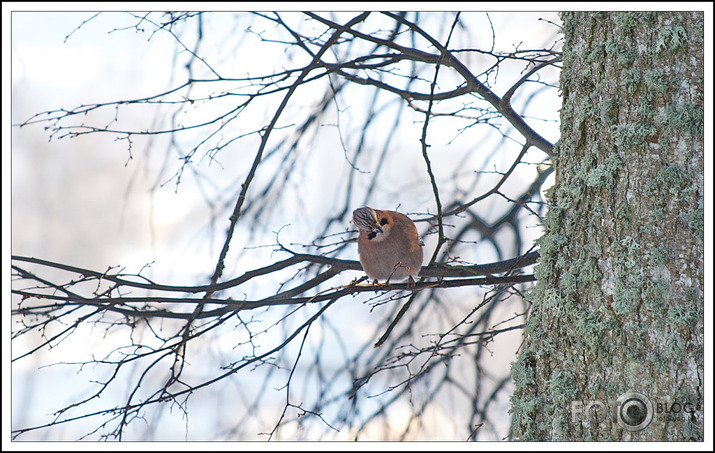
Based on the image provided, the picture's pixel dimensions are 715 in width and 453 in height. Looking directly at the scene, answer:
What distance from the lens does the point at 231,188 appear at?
2.36 meters

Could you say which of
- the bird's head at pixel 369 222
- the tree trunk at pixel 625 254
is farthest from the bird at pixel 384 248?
the tree trunk at pixel 625 254

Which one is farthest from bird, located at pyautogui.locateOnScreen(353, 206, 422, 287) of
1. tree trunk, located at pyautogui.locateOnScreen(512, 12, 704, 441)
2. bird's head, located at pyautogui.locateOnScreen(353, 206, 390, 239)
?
tree trunk, located at pyautogui.locateOnScreen(512, 12, 704, 441)

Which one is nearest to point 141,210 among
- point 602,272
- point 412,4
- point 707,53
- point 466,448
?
point 412,4

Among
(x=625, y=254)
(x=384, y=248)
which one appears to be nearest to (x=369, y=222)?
(x=384, y=248)

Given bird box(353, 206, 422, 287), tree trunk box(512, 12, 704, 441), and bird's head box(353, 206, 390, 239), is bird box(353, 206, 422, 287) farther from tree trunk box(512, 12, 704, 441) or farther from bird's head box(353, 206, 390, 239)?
tree trunk box(512, 12, 704, 441)

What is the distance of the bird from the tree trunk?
89 centimetres

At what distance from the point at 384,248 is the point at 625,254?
1.14 meters

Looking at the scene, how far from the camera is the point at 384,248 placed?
2.29 metres

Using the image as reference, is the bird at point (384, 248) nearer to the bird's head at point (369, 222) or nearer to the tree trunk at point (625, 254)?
the bird's head at point (369, 222)

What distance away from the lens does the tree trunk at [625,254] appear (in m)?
1.19

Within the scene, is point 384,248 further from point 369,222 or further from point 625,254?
point 625,254

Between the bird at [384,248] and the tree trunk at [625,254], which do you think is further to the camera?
the bird at [384,248]

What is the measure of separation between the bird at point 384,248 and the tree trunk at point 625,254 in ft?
2.93

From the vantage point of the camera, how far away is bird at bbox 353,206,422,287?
2268 millimetres
